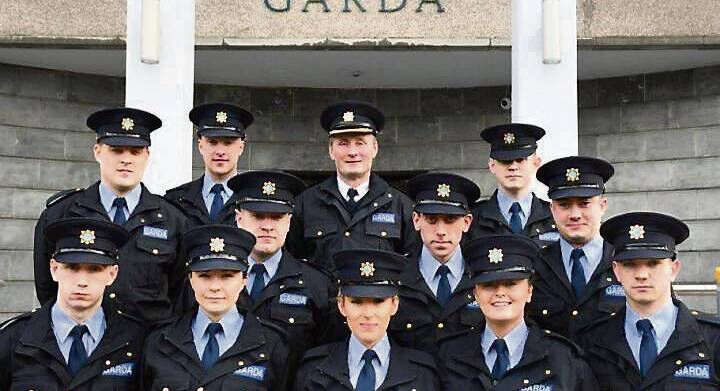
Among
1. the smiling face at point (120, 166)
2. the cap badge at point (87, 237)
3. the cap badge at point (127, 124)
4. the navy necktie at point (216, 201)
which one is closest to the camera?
the cap badge at point (87, 237)

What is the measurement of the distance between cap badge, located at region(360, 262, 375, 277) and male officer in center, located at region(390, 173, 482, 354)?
19.1 inches

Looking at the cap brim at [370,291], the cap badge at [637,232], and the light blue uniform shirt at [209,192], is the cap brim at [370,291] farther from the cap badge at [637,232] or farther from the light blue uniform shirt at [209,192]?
the light blue uniform shirt at [209,192]

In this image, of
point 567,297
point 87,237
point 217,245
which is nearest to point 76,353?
point 87,237

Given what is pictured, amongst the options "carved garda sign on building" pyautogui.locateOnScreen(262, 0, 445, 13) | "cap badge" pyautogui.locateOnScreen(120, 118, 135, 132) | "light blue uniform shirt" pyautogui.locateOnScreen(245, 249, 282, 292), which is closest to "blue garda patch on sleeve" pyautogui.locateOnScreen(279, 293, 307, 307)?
"light blue uniform shirt" pyautogui.locateOnScreen(245, 249, 282, 292)

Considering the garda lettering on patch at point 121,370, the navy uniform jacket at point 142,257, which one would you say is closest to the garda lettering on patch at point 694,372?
the garda lettering on patch at point 121,370

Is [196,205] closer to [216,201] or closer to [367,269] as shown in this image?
[216,201]

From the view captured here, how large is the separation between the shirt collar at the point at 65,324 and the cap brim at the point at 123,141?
1124mm

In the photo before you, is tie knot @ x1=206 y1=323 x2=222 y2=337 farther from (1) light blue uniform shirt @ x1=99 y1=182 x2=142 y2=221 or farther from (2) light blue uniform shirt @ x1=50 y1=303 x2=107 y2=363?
(1) light blue uniform shirt @ x1=99 y1=182 x2=142 y2=221

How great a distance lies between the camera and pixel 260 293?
19.9ft

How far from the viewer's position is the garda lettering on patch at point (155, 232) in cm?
621

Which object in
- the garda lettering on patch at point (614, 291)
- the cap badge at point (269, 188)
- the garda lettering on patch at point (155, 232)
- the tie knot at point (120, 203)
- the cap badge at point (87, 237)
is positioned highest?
the cap badge at point (269, 188)

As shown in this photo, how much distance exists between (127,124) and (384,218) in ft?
5.56

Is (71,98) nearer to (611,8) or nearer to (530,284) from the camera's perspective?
(611,8)

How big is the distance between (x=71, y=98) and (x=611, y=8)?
6.46 m
